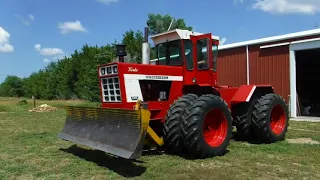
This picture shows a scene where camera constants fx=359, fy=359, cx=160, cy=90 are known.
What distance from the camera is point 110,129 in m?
6.98

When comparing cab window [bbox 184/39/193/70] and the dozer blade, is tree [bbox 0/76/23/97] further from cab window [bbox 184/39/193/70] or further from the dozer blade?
cab window [bbox 184/39/193/70]

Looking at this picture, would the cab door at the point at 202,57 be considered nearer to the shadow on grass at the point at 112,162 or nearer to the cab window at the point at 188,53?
the cab window at the point at 188,53

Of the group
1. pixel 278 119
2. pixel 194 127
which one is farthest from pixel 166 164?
pixel 278 119

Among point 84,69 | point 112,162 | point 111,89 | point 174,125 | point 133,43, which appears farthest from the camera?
point 84,69

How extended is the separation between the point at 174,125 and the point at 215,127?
49.7 inches

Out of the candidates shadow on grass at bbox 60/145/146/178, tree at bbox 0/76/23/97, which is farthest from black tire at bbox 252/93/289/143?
tree at bbox 0/76/23/97

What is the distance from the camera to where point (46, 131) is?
41.0 ft

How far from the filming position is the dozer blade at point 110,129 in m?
6.25

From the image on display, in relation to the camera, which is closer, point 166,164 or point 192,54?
point 166,164

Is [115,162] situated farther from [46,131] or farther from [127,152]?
[46,131]

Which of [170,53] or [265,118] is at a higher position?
[170,53]

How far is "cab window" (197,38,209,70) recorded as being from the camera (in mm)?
8117

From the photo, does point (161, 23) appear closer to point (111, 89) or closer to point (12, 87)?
point (111, 89)

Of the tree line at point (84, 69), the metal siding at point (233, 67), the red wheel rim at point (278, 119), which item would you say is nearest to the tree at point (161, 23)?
the tree line at point (84, 69)
